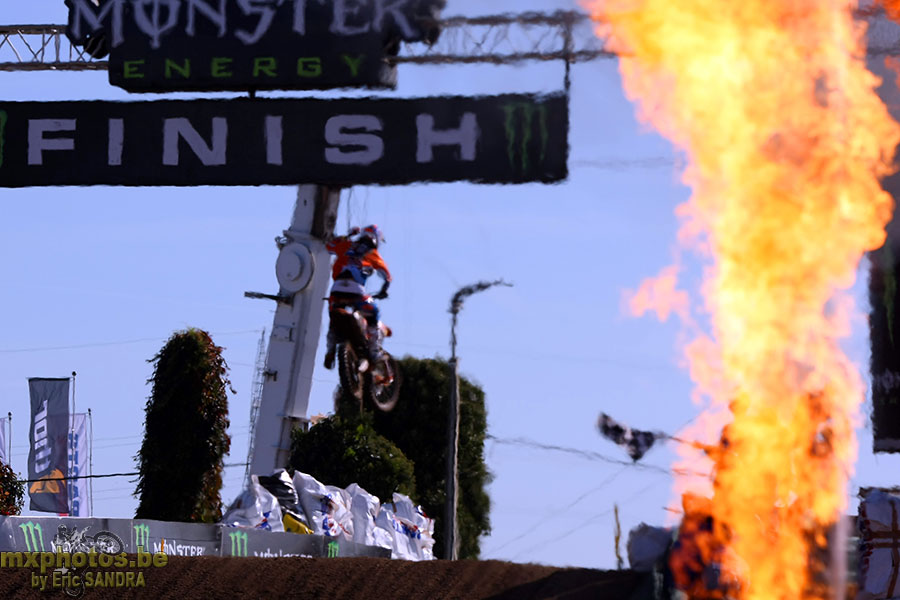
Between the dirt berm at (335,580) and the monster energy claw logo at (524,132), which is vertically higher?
the monster energy claw logo at (524,132)

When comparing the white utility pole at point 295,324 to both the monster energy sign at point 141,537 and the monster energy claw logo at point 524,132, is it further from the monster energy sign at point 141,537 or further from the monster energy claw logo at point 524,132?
the monster energy sign at point 141,537

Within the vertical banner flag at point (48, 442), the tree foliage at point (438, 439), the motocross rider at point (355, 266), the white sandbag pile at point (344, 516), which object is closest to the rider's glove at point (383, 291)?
the motocross rider at point (355, 266)

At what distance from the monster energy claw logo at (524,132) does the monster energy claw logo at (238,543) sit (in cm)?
653

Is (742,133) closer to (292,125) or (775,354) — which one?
(775,354)

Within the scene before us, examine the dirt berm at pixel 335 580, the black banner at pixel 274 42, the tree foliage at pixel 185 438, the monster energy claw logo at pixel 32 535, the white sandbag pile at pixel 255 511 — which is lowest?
the dirt berm at pixel 335 580

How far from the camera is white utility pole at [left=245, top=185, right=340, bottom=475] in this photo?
2786 cm

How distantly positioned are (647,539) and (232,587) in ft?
18.0

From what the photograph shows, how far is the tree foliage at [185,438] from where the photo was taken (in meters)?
29.5

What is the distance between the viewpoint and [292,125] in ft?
69.4

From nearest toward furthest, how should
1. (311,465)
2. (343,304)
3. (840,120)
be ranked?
(840,120) → (343,304) → (311,465)

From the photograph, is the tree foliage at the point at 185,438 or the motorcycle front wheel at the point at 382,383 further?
the tree foliage at the point at 185,438

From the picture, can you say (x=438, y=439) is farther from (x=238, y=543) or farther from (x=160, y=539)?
(x=160, y=539)

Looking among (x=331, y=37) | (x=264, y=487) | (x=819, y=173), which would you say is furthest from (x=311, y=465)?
(x=819, y=173)

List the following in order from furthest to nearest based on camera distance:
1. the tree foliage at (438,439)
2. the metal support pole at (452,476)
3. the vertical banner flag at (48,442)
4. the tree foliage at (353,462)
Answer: the tree foliage at (438,439), the tree foliage at (353,462), the vertical banner flag at (48,442), the metal support pole at (452,476)
